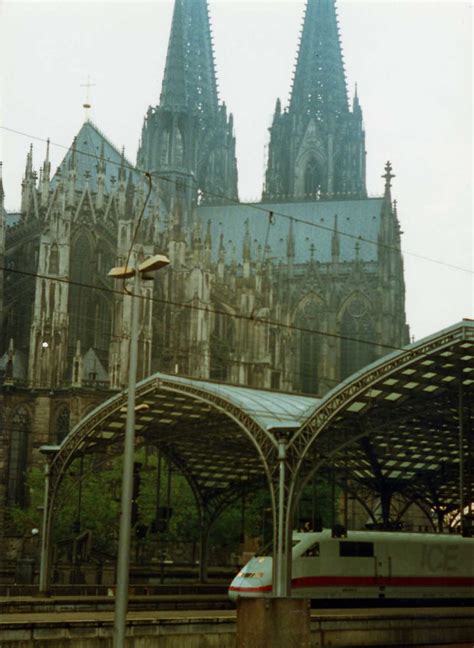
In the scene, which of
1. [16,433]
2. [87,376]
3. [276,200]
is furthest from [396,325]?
[16,433]

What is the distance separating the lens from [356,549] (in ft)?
116

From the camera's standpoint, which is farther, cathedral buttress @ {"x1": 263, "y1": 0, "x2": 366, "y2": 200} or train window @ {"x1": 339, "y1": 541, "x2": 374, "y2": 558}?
cathedral buttress @ {"x1": 263, "y1": 0, "x2": 366, "y2": 200}

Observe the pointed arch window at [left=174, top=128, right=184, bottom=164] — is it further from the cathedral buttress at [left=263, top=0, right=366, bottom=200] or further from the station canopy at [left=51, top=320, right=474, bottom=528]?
the station canopy at [left=51, top=320, right=474, bottom=528]

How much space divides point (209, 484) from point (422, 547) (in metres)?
13.3

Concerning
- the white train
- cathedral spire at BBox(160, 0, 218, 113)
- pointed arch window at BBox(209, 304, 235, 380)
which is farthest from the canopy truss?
cathedral spire at BBox(160, 0, 218, 113)

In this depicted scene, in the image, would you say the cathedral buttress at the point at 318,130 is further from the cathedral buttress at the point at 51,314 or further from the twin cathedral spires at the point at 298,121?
the cathedral buttress at the point at 51,314

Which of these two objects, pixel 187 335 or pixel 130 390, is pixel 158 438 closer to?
pixel 130 390

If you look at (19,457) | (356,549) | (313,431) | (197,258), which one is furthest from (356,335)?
(313,431)

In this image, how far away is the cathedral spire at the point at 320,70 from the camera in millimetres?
114062

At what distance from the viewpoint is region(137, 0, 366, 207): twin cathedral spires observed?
358 feet

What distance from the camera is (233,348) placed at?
78125 millimetres

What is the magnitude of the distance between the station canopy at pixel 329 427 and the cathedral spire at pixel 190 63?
202 ft

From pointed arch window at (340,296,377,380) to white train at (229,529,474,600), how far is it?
59.5 metres

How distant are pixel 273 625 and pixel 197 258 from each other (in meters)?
58.1
